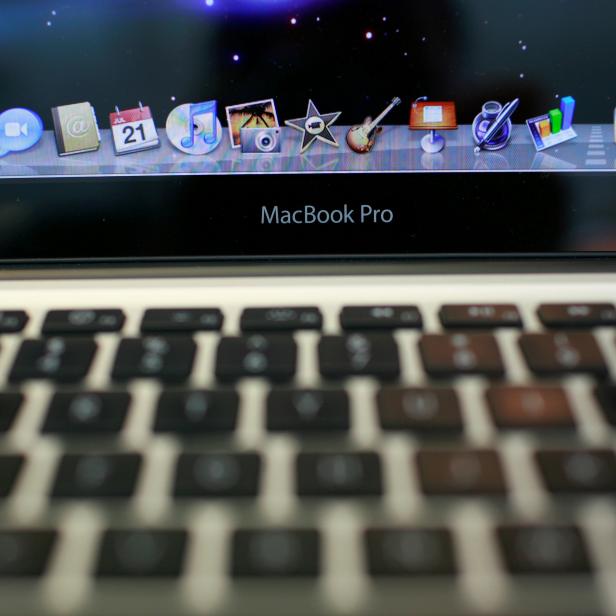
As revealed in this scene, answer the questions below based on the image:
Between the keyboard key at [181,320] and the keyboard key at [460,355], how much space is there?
0.35 feet

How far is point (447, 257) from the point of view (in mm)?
352

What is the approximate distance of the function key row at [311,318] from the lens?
285 millimetres

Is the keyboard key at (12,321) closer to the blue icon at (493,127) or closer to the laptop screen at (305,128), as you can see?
the laptop screen at (305,128)

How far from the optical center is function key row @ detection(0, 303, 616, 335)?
11.2 inches

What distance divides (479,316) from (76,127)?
10.4 inches

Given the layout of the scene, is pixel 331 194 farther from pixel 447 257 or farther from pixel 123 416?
pixel 123 416

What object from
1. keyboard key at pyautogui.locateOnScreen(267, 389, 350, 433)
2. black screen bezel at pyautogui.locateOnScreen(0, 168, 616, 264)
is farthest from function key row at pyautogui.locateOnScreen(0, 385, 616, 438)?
black screen bezel at pyautogui.locateOnScreen(0, 168, 616, 264)

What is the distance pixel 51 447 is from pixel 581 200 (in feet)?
1.06

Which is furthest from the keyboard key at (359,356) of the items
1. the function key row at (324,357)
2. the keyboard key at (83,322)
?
the keyboard key at (83,322)

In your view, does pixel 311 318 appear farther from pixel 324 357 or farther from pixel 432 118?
pixel 432 118

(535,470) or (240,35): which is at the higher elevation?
(240,35)

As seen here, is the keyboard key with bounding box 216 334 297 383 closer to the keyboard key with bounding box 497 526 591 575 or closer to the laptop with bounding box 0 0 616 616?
the laptop with bounding box 0 0 616 616

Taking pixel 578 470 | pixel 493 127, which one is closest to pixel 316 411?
pixel 578 470

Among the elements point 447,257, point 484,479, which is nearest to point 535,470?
point 484,479
